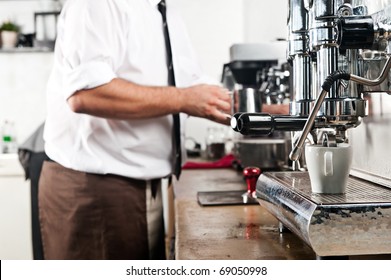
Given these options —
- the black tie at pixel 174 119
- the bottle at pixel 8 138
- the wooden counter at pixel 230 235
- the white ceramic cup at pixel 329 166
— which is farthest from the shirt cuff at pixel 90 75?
the bottle at pixel 8 138

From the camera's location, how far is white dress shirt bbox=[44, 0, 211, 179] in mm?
1151

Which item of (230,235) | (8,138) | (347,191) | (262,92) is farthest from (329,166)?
(8,138)

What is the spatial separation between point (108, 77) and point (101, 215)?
0.30 meters

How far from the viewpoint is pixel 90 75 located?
1.12 meters

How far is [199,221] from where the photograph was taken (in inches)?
34.3

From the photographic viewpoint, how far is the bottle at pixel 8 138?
9.82 feet

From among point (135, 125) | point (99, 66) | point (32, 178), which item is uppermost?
point (99, 66)

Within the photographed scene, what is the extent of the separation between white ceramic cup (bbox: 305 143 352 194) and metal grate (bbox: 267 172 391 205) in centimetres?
1

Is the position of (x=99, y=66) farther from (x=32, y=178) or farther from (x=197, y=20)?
(x=197, y=20)

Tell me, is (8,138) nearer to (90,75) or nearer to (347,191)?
(90,75)

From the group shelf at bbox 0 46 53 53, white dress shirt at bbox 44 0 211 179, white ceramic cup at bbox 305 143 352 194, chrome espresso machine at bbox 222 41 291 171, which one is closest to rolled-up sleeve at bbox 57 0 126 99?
white dress shirt at bbox 44 0 211 179

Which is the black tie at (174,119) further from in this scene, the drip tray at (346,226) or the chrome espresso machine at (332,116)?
the drip tray at (346,226)
